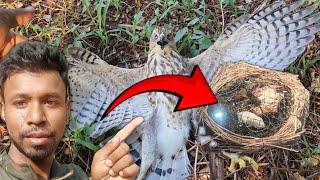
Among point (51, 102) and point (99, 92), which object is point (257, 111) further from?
point (51, 102)

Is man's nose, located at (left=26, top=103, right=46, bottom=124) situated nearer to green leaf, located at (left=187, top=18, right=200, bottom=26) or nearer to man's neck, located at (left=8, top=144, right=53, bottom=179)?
man's neck, located at (left=8, top=144, right=53, bottom=179)

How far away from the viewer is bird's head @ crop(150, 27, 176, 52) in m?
1.74

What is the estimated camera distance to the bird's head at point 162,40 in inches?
68.5

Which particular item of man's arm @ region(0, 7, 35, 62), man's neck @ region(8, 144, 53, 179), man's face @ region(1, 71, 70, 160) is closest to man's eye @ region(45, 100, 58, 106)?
man's face @ region(1, 71, 70, 160)

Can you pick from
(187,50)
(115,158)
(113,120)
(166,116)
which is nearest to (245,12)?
(187,50)

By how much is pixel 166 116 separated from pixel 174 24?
352 mm

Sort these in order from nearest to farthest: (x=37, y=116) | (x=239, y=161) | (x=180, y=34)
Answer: (x=37, y=116)
(x=239, y=161)
(x=180, y=34)

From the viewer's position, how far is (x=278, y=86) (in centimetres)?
171

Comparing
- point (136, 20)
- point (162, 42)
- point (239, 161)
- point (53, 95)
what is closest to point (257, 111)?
point (239, 161)

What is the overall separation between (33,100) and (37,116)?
43 mm

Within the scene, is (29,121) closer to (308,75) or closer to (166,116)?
(166,116)

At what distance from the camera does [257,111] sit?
1694mm

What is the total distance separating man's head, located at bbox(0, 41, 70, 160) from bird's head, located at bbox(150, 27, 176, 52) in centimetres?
57

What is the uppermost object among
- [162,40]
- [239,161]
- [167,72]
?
[162,40]
